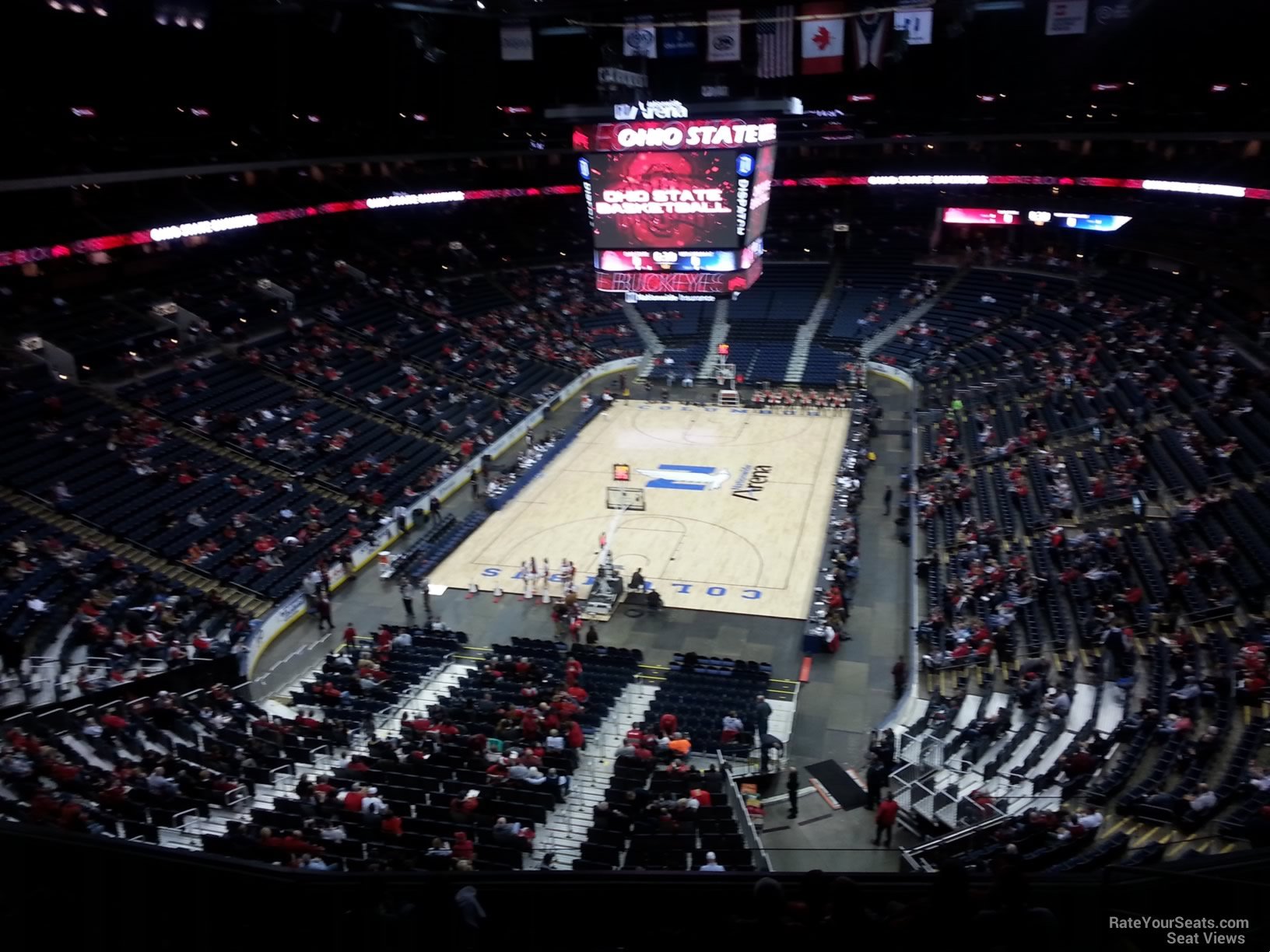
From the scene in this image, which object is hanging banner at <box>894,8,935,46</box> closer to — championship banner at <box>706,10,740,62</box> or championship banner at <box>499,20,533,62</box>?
championship banner at <box>706,10,740,62</box>

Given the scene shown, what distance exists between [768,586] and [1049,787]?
37.4 ft

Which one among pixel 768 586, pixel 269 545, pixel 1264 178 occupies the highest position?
pixel 1264 178

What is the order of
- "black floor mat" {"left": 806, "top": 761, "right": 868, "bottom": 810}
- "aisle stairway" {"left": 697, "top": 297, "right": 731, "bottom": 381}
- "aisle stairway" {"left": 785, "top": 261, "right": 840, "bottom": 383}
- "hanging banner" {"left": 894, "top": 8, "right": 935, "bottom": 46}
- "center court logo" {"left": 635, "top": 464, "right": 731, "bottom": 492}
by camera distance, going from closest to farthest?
"black floor mat" {"left": 806, "top": 761, "right": 868, "bottom": 810} → "center court logo" {"left": 635, "top": 464, "right": 731, "bottom": 492} → "hanging banner" {"left": 894, "top": 8, "right": 935, "bottom": 46} → "aisle stairway" {"left": 785, "top": 261, "right": 840, "bottom": 383} → "aisle stairway" {"left": 697, "top": 297, "right": 731, "bottom": 381}

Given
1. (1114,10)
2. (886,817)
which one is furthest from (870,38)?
(886,817)

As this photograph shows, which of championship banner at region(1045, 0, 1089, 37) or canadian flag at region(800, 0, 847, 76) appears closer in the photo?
canadian flag at region(800, 0, 847, 76)

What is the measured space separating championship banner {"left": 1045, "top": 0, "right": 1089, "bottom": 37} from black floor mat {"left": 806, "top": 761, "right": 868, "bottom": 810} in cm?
3210

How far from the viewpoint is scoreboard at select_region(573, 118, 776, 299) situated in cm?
2639

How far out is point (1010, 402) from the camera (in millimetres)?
33438

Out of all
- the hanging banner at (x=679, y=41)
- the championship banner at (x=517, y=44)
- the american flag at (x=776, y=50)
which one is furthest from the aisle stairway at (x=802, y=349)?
the championship banner at (x=517, y=44)

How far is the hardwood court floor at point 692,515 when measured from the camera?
81.4 ft

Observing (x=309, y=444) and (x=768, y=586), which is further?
(x=309, y=444)

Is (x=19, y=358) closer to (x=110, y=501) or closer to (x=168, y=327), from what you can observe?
(x=168, y=327)

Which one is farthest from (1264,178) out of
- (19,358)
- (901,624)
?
(19,358)

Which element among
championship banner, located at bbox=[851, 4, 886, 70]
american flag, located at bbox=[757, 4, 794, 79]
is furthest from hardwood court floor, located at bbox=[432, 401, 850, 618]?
championship banner, located at bbox=[851, 4, 886, 70]
